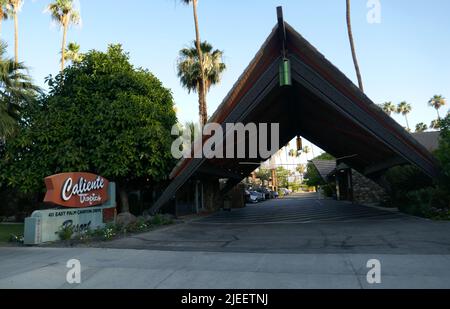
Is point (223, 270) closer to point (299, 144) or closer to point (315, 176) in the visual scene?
point (299, 144)

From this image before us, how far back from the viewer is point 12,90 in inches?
715

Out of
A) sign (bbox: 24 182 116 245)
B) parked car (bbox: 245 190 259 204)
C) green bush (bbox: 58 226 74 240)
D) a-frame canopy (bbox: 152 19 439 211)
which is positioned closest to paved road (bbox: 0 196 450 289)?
sign (bbox: 24 182 116 245)

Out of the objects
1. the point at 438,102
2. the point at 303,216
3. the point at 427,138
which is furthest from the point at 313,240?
the point at 438,102

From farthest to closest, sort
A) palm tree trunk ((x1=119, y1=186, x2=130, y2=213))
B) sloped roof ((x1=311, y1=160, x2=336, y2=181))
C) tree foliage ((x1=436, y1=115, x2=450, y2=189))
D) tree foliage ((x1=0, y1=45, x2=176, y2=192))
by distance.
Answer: sloped roof ((x1=311, y1=160, x2=336, y2=181))
palm tree trunk ((x1=119, y1=186, x2=130, y2=213))
tree foliage ((x1=0, y1=45, x2=176, y2=192))
tree foliage ((x1=436, y1=115, x2=450, y2=189))

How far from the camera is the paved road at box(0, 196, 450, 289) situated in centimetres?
681

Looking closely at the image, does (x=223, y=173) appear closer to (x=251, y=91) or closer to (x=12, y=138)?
(x=251, y=91)

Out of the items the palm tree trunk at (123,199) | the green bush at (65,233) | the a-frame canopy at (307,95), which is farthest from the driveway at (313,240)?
the palm tree trunk at (123,199)

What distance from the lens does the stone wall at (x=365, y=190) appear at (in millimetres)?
33125

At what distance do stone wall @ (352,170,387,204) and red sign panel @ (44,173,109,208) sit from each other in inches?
978

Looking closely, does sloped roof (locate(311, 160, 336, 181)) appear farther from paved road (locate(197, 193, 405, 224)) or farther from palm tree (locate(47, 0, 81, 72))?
palm tree (locate(47, 0, 81, 72))

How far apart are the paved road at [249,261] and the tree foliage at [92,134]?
236 inches

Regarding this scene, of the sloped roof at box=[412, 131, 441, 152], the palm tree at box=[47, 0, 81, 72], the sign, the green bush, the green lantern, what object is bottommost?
the green bush

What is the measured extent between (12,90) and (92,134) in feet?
14.4

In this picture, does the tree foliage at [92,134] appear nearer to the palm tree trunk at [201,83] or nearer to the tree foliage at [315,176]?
the palm tree trunk at [201,83]
